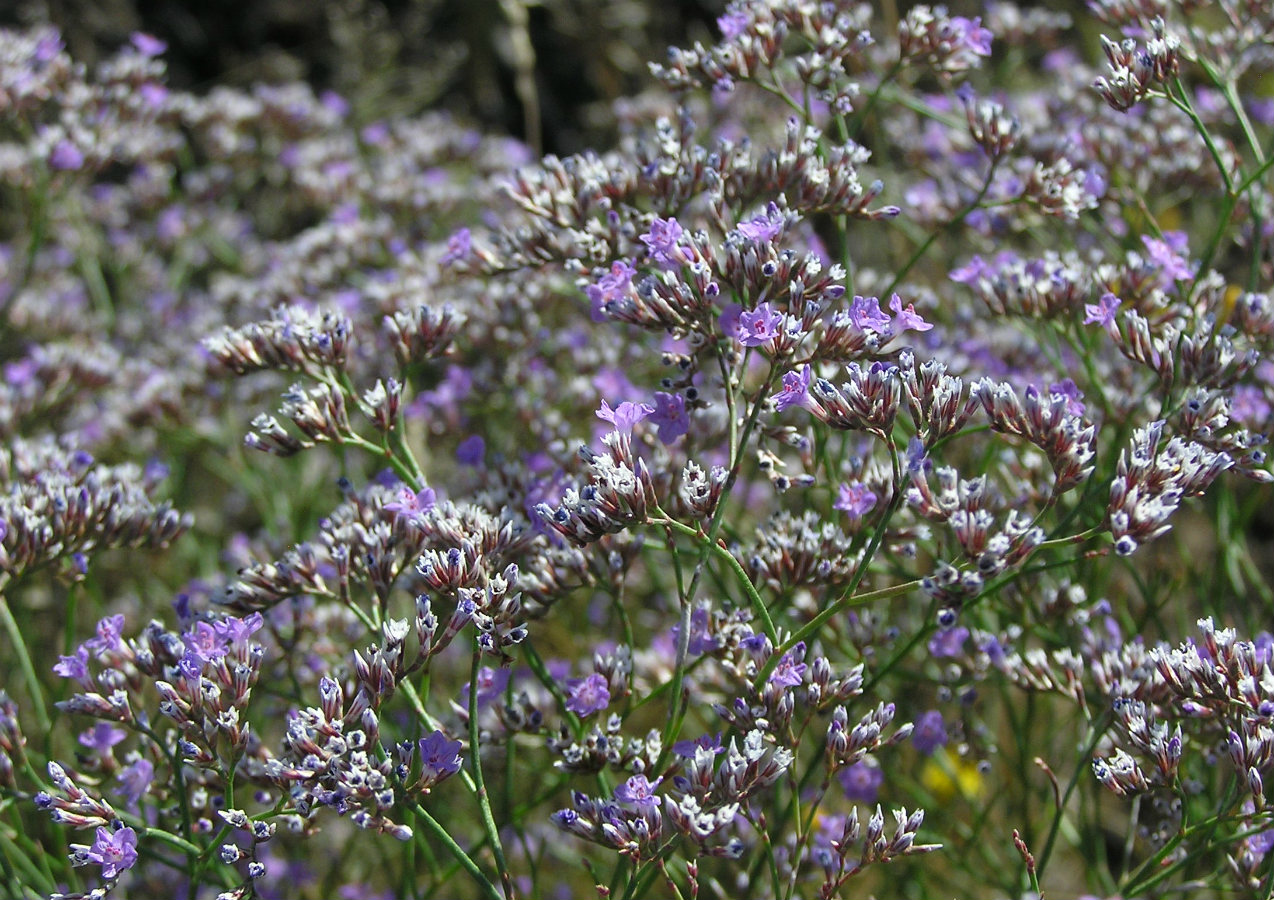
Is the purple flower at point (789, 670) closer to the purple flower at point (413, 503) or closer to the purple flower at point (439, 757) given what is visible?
the purple flower at point (439, 757)

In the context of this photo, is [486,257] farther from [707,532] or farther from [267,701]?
[267,701]

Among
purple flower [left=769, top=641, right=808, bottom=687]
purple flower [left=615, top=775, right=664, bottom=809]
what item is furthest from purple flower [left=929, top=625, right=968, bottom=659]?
purple flower [left=615, top=775, right=664, bottom=809]

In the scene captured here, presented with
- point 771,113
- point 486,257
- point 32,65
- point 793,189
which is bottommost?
point 486,257

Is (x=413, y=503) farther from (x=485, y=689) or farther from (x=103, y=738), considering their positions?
(x=103, y=738)

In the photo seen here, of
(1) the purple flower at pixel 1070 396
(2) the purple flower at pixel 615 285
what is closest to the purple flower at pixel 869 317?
(1) the purple flower at pixel 1070 396

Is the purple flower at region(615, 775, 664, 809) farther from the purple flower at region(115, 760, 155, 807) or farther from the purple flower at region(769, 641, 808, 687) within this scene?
the purple flower at region(115, 760, 155, 807)

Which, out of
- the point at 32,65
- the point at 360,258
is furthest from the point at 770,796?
the point at 32,65
